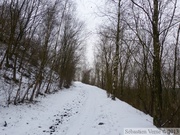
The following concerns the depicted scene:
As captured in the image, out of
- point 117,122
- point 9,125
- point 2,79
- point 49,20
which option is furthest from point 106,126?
point 49,20

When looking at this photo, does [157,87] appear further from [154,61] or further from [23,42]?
[23,42]

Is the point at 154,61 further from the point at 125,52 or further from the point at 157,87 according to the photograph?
the point at 125,52

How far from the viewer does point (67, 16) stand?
856 inches

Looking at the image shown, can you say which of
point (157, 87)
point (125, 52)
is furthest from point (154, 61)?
point (125, 52)

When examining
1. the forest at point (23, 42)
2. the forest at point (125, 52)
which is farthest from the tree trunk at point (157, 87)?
the forest at point (23, 42)

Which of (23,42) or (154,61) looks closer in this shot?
(154,61)

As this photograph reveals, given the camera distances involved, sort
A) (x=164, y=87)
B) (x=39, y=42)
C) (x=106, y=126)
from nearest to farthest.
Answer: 1. (x=106, y=126)
2. (x=164, y=87)
3. (x=39, y=42)

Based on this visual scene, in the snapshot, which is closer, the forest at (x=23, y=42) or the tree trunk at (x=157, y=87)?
the tree trunk at (x=157, y=87)

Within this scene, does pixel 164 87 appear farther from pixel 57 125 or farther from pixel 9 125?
pixel 9 125

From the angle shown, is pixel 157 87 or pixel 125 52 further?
pixel 125 52

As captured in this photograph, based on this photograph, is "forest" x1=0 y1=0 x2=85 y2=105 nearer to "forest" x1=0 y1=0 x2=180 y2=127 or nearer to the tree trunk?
"forest" x1=0 y1=0 x2=180 y2=127

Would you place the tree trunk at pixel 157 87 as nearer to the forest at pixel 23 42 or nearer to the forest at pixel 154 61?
the forest at pixel 154 61

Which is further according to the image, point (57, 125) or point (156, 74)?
point (57, 125)

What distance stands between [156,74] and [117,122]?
2.65 m
